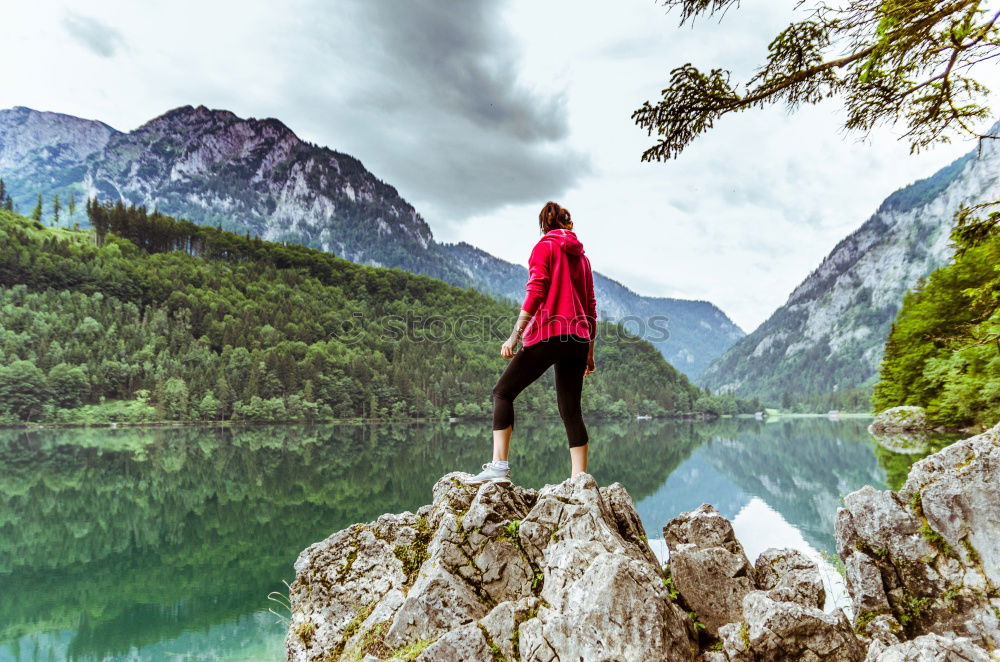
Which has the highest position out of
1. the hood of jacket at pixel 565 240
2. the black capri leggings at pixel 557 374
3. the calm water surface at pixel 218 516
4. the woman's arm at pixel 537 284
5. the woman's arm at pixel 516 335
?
the hood of jacket at pixel 565 240

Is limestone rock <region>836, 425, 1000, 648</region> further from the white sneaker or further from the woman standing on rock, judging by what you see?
the white sneaker

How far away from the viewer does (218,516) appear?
24.3m

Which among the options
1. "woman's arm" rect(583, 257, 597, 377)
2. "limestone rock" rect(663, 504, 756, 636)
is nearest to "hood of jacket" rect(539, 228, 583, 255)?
"woman's arm" rect(583, 257, 597, 377)

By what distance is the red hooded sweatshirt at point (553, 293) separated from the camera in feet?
17.5

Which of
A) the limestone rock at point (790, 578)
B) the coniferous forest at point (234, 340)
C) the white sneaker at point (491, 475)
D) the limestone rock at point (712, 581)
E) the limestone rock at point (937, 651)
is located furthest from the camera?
the coniferous forest at point (234, 340)

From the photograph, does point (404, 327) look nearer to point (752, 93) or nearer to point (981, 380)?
point (981, 380)

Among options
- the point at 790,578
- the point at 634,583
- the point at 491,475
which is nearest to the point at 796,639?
the point at 634,583

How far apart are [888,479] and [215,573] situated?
25.8 m

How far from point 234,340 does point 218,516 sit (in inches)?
4371

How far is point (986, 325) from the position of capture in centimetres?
969

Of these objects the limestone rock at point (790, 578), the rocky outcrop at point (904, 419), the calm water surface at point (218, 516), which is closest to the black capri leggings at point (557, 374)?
the limestone rock at point (790, 578)

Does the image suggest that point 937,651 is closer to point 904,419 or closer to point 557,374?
point 557,374

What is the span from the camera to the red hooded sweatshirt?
17.5ft

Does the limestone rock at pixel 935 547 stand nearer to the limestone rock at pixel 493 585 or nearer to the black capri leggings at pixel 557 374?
the limestone rock at pixel 493 585
